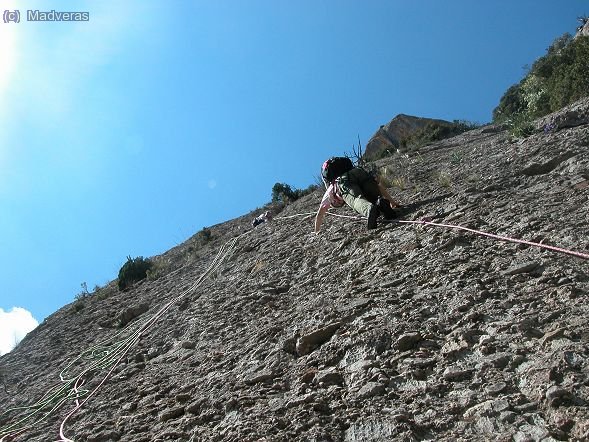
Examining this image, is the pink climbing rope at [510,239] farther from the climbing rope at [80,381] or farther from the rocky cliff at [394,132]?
the rocky cliff at [394,132]

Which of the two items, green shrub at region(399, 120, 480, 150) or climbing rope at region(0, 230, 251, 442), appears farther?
green shrub at region(399, 120, 480, 150)

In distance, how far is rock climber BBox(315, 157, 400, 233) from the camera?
21.9ft

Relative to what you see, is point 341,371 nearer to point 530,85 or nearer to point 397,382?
point 397,382

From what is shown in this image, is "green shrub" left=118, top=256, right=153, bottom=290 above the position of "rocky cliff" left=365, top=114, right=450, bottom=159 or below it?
below

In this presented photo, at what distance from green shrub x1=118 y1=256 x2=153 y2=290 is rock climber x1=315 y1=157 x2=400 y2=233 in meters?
6.23

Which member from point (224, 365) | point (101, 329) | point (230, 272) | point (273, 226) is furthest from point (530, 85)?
point (224, 365)

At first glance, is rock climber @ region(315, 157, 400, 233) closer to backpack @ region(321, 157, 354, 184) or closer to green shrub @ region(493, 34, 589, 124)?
backpack @ region(321, 157, 354, 184)

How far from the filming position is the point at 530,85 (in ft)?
60.7

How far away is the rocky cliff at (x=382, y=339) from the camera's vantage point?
9.93ft

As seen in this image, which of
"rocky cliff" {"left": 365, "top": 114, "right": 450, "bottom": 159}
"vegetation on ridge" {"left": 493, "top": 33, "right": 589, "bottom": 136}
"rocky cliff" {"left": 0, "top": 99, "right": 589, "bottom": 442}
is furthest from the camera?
"rocky cliff" {"left": 365, "top": 114, "right": 450, "bottom": 159}

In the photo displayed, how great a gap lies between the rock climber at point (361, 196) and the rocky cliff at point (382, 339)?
0.20m

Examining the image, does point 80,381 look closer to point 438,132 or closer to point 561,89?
point 561,89

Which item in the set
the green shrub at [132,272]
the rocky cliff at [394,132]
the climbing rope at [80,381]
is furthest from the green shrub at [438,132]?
the climbing rope at [80,381]

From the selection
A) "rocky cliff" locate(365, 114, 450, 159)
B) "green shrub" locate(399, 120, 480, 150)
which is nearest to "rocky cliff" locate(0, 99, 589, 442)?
"green shrub" locate(399, 120, 480, 150)
